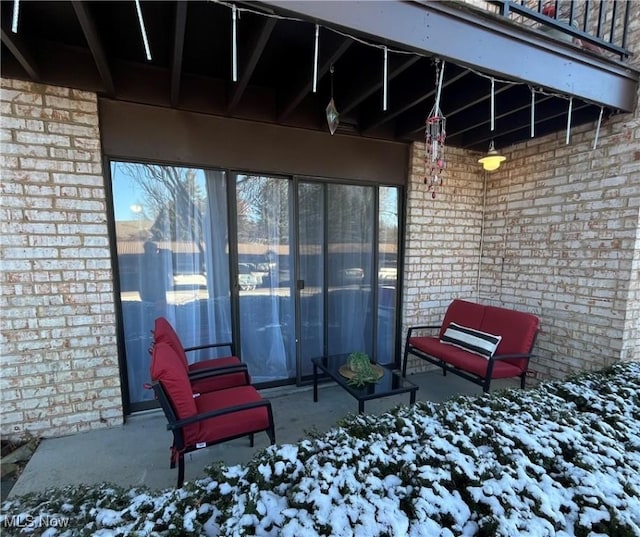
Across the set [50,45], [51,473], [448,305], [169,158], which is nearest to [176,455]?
[51,473]

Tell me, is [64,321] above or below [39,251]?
below

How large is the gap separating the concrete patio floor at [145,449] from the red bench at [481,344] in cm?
50

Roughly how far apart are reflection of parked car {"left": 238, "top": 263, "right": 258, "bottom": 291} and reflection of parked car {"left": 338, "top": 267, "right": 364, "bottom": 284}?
966 mm

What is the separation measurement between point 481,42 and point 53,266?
3.43m

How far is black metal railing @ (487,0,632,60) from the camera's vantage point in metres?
2.14

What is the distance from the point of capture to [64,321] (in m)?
2.43

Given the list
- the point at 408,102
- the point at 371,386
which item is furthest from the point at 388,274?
the point at 408,102

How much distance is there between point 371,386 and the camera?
8.41ft

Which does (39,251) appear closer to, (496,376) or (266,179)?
(266,179)

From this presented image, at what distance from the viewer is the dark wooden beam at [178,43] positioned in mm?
1566

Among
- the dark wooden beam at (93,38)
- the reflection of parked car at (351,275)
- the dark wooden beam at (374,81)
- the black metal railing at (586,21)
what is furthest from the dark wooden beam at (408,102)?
the dark wooden beam at (93,38)

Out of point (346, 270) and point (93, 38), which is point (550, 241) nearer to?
point (346, 270)

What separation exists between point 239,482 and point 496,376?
8.30 ft

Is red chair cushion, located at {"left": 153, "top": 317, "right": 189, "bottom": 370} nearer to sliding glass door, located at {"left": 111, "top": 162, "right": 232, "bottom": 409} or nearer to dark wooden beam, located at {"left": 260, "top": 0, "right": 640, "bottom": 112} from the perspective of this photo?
sliding glass door, located at {"left": 111, "top": 162, "right": 232, "bottom": 409}
